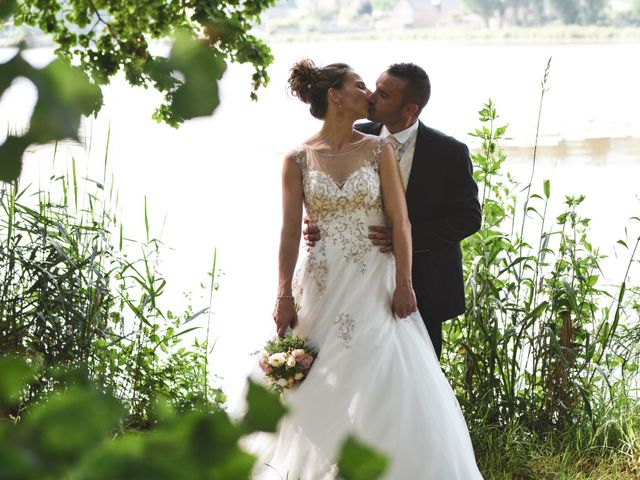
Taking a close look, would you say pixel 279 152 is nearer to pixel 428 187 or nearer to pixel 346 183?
pixel 428 187

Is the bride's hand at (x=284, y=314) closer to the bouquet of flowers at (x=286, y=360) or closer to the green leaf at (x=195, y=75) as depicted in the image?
the bouquet of flowers at (x=286, y=360)

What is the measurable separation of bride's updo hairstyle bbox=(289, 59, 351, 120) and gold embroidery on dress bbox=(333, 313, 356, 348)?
678 millimetres

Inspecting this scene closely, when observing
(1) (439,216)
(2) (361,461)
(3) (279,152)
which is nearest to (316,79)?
(1) (439,216)

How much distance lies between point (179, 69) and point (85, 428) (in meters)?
0.12

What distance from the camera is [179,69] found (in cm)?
29

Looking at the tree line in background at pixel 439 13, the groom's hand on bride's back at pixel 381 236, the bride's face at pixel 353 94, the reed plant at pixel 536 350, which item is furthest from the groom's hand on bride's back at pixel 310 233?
the tree line in background at pixel 439 13

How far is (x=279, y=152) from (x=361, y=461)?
32.0 ft

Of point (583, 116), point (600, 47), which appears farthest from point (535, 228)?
point (600, 47)

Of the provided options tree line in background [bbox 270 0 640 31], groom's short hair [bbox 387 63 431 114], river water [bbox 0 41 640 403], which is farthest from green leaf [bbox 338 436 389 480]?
tree line in background [bbox 270 0 640 31]

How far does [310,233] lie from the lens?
3133 mm

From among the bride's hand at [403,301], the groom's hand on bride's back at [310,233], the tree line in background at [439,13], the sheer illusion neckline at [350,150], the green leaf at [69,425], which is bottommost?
the bride's hand at [403,301]

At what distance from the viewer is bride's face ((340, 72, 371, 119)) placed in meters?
2.97

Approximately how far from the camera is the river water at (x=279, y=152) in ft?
22.7

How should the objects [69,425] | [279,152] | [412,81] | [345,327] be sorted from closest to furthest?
[69,425] → [345,327] → [412,81] → [279,152]
